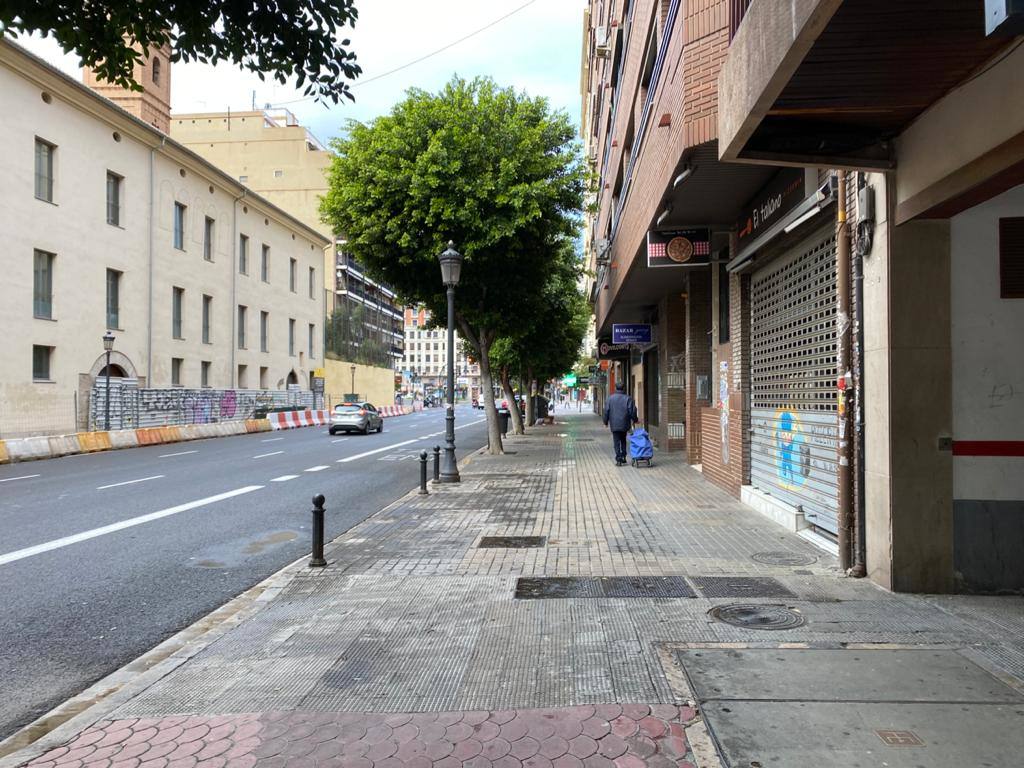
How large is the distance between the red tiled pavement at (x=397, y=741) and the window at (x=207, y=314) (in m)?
38.1

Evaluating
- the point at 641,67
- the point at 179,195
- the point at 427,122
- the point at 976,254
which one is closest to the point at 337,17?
the point at 976,254

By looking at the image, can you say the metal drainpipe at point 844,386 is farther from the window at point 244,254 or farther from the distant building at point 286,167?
the distant building at point 286,167

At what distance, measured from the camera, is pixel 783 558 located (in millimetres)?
7059

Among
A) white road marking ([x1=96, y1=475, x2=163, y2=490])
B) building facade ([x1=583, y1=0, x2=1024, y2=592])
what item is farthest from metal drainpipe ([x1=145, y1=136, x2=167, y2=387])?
building facade ([x1=583, y1=0, x2=1024, y2=592])

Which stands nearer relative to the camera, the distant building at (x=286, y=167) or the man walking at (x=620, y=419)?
the man walking at (x=620, y=419)

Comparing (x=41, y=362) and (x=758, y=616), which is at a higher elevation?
(x=41, y=362)

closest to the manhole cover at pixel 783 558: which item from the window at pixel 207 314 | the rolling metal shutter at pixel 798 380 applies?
the rolling metal shutter at pixel 798 380

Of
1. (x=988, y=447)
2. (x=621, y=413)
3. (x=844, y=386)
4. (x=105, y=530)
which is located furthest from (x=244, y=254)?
(x=988, y=447)

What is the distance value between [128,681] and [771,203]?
8179 mm

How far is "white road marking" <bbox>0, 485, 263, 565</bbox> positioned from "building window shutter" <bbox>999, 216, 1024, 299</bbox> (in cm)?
943

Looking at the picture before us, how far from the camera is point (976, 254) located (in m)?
5.68

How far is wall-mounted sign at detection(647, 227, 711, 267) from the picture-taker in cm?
1140

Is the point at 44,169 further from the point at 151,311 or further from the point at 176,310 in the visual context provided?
the point at 176,310

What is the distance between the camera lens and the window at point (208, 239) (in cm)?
3850
